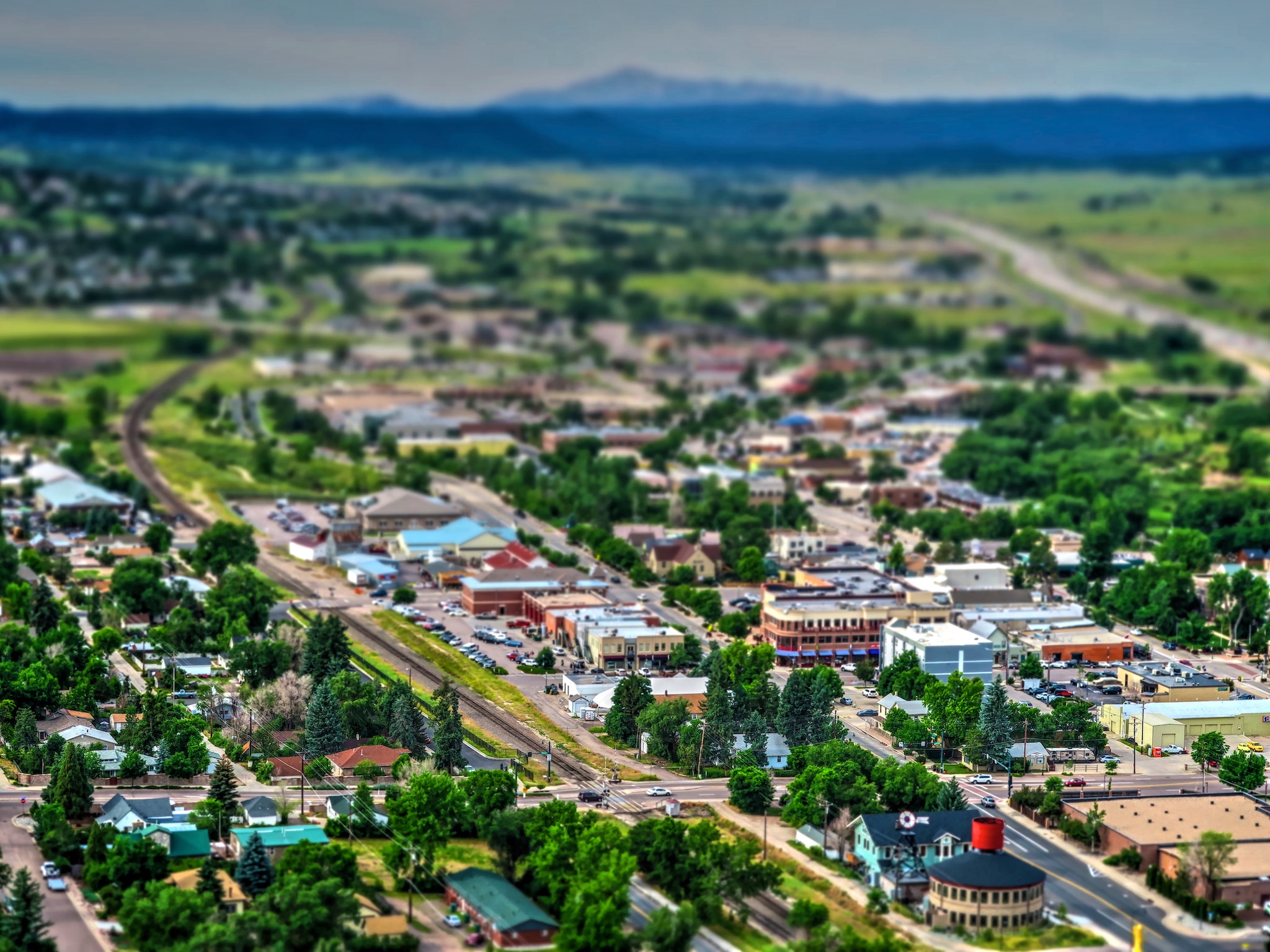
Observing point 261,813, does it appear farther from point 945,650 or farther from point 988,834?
point 945,650

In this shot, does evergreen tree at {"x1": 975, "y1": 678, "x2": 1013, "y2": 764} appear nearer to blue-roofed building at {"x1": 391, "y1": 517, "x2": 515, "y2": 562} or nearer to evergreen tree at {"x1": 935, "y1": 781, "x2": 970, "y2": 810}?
evergreen tree at {"x1": 935, "y1": 781, "x2": 970, "y2": 810}

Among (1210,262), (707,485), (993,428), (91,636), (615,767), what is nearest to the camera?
(615,767)

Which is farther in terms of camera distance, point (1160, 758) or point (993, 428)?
point (993, 428)

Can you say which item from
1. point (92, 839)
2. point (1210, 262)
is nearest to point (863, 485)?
point (92, 839)

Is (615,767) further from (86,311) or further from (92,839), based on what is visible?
(86,311)

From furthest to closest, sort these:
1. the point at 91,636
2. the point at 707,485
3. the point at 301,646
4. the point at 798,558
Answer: the point at 707,485
the point at 798,558
the point at 91,636
the point at 301,646

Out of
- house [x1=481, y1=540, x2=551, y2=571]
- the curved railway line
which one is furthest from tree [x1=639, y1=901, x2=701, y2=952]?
house [x1=481, y1=540, x2=551, y2=571]

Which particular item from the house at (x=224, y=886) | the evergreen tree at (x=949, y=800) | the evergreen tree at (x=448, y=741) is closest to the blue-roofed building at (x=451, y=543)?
the evergreen tree at (x=448, y=741)
